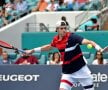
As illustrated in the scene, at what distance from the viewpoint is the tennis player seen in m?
12.1

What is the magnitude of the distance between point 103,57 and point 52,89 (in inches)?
111

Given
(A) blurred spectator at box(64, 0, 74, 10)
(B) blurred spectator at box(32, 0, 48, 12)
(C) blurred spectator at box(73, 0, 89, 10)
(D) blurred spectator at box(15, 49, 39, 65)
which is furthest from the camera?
(B) blurred spectator at box(32, 0, 48, 12)

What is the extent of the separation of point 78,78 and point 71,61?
0.38 metres

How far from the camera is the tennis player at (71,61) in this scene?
39.7 ft

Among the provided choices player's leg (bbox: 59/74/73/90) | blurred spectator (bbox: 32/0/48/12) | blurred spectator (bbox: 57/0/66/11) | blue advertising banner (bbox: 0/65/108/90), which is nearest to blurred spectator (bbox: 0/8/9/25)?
blurred spectator (bbox: 32/0/48/12)

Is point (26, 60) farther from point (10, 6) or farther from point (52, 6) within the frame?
point (10, 6)

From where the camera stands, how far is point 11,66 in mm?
13305

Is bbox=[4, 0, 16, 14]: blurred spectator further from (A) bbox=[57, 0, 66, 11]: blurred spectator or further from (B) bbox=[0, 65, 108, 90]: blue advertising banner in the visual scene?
(B) bbox=[0, 65, 108, 90]: blue advertising banner

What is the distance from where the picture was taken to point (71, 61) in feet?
39.9

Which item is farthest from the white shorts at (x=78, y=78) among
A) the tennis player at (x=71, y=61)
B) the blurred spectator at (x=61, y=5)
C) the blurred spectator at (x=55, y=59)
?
the blurred spectator at (x=61, y=5)

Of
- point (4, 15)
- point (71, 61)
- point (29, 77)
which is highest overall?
point (4, 15)

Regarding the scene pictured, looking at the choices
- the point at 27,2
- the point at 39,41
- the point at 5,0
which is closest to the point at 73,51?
the point at 39,41

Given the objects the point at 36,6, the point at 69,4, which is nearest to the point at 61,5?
the point at 69,4

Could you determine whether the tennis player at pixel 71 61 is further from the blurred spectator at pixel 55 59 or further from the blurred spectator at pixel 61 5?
the blurred spectator at pixel 61 5
